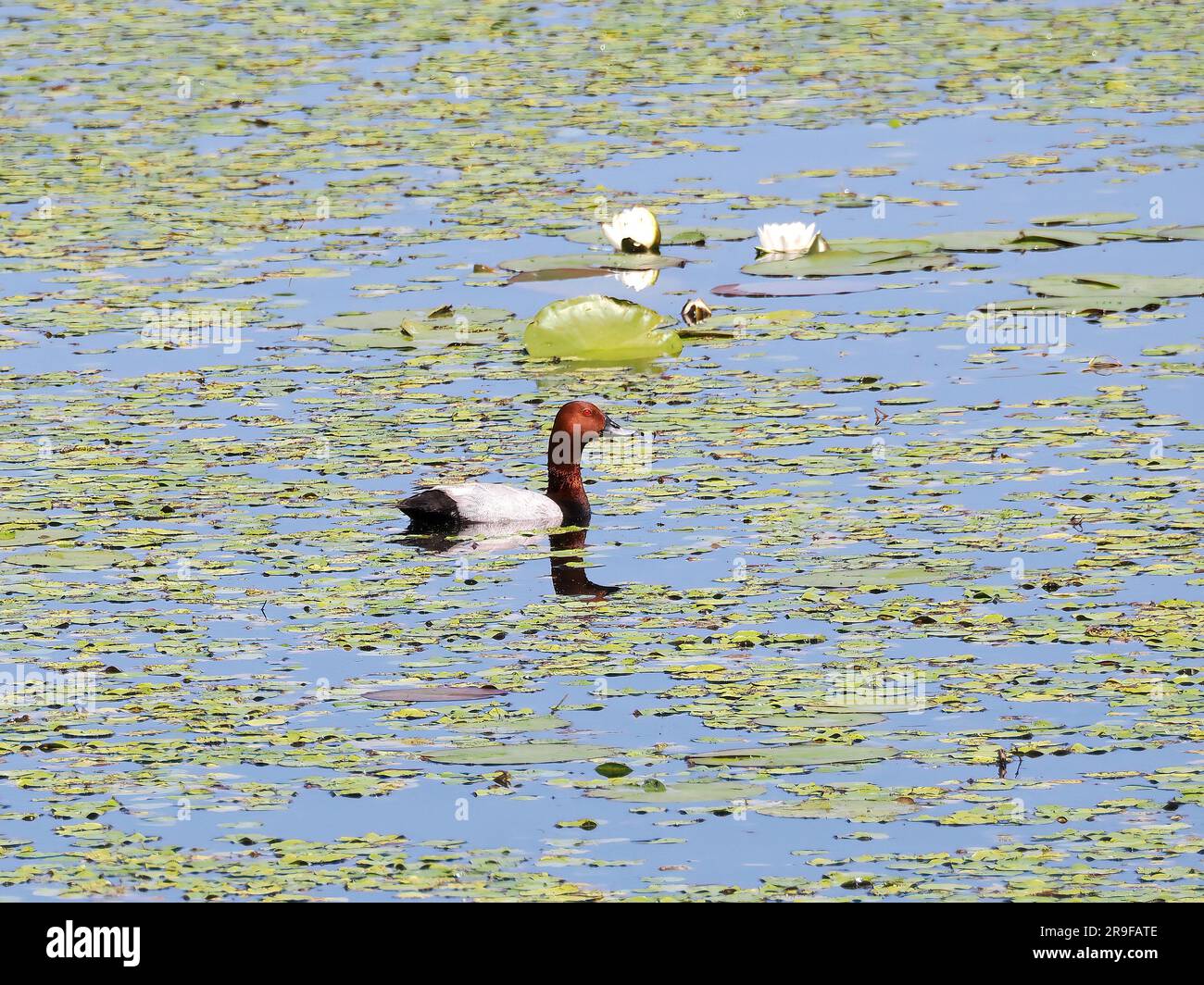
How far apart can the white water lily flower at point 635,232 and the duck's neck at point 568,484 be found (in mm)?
4125

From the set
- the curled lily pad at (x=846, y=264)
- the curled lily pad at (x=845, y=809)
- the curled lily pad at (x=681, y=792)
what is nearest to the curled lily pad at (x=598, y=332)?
the curled lily pad at (x=846, y=264)

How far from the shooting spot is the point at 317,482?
32.2 ft

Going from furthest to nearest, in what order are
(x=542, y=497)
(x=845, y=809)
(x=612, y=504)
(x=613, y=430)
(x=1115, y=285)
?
(x=1115, y=285) → (x=613, y=430) → (x=612, y=504) → (x=542, y=497) → (x=845, y=809)

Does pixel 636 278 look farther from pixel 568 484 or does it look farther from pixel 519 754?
pixel 519 754

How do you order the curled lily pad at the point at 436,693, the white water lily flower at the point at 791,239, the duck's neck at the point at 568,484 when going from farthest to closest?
the white water lily flower at the point at 791,239
the duck's neck at the point at 568,484
the curled lily pad at the point at 436,693

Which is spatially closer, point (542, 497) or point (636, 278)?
point (542, 497)

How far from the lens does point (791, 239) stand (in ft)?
44.0

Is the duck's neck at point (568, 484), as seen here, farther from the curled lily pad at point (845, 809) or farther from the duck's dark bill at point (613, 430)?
the curled lily pad at point (845, 809)

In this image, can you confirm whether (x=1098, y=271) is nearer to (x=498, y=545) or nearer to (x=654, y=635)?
(x=498, y=545)

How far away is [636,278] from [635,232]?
279 mm

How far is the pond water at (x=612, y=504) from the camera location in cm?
621

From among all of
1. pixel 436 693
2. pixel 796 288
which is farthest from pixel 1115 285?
pixel 436 693

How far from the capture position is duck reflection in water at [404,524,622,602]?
8.74 meters

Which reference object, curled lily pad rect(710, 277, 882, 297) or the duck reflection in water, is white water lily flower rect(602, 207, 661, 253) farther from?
the duck reflection in water
